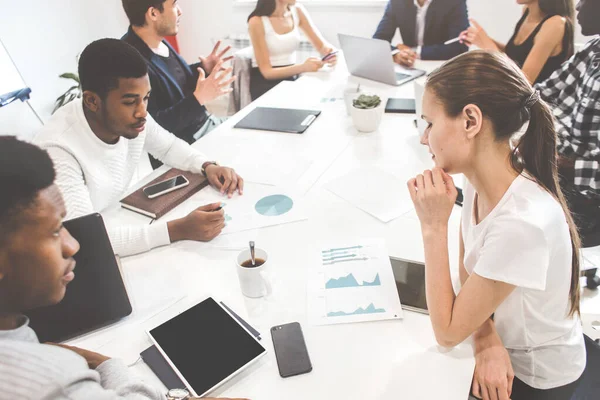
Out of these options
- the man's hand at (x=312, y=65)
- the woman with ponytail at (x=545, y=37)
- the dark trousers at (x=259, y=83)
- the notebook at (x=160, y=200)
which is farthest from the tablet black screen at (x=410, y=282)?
the dark trousers at (x=259, y=83)

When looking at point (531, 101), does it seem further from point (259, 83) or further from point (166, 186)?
point (259, 83)

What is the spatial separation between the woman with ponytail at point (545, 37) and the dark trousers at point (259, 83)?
1.30 metres

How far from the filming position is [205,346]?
79 cm

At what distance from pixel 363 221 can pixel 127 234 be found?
2.11 ft

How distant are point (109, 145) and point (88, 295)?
1.92ft

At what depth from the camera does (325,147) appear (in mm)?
1595

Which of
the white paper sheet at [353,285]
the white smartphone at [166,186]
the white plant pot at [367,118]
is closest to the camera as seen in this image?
the white paper sheet at [353,285]

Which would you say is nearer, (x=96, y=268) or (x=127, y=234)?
(x=96, y=268)

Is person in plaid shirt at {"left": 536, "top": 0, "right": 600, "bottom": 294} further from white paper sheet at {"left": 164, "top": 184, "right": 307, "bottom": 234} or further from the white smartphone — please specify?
the white smartphone

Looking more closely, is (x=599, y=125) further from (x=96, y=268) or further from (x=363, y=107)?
(x=96, y=268)

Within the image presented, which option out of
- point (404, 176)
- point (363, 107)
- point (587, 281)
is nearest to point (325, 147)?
point (363, 107)

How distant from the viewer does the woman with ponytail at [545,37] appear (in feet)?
6.18

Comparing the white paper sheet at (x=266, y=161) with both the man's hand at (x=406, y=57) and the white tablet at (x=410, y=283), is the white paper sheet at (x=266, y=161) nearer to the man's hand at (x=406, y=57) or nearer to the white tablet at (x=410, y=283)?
the white tablet at (x=410, y=283)

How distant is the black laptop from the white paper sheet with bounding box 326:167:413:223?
0.69 metres
